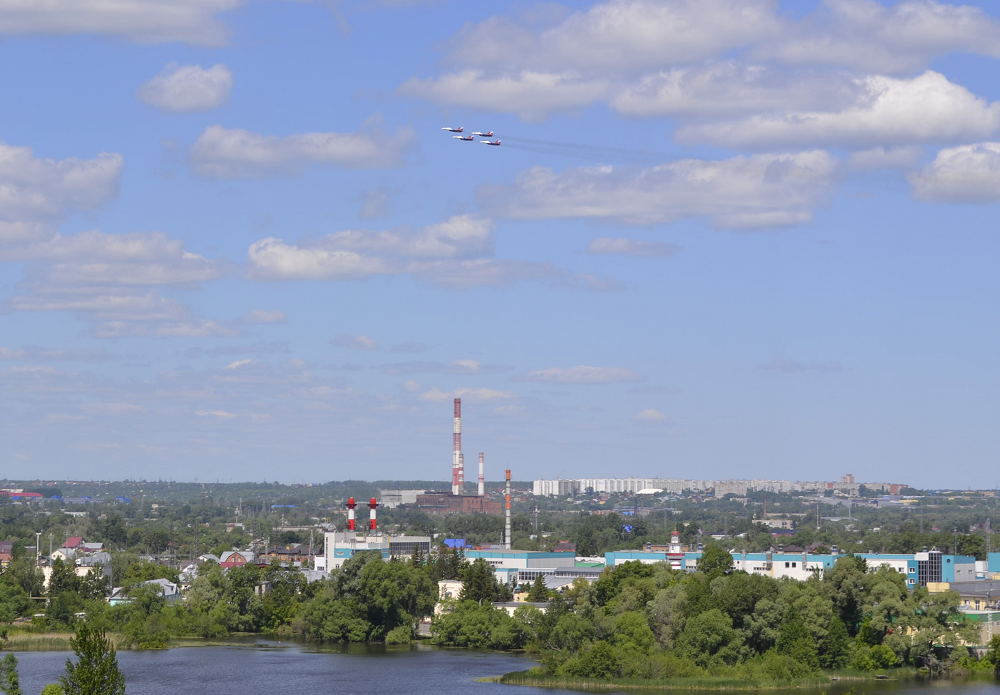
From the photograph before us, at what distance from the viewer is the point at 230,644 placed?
176 ft

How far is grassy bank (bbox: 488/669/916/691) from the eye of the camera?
41.1 meters

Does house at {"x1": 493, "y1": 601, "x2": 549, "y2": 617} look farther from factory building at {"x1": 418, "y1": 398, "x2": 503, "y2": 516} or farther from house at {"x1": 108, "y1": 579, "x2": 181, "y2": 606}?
factory building at {"x1": 418, "y1": 398, "x2": 503, "y2": 516}

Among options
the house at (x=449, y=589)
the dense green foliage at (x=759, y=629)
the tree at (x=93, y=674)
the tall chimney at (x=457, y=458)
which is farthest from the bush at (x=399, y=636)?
the tall chimney at (x=457, y=458)

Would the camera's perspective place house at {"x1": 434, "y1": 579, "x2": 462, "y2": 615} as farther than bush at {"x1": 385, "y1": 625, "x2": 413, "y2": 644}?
→ Yes

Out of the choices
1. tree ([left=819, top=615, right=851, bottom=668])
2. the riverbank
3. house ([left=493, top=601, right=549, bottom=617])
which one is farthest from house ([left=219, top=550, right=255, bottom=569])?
tree ([left=819, top=615, right=851, bottom=668])

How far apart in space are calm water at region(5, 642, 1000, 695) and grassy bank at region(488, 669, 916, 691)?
0.70 meters

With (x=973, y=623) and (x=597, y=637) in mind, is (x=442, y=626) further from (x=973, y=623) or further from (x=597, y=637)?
(x=973, y=623)

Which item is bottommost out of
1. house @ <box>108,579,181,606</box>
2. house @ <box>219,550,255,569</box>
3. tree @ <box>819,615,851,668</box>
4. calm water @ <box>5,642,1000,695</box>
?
calm water @ <box>5,642,1000,695</box>

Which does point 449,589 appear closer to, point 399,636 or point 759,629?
point 399,636

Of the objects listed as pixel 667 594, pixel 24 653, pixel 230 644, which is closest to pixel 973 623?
pixel 667 594

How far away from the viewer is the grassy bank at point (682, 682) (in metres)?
41.1

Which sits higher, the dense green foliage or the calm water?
the dense green foliage

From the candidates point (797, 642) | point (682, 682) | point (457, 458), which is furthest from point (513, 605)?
point (457, 458)

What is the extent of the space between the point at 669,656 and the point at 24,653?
864 inches
